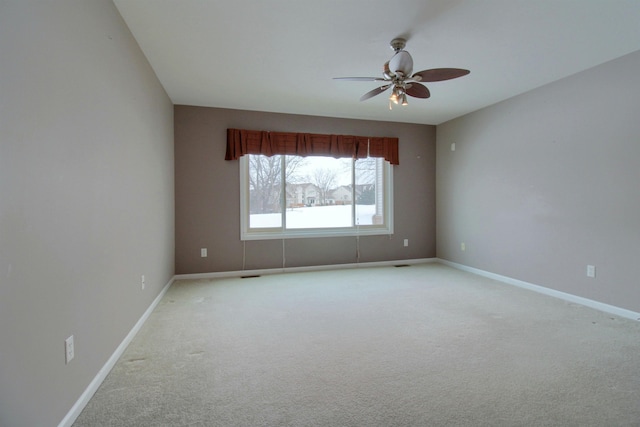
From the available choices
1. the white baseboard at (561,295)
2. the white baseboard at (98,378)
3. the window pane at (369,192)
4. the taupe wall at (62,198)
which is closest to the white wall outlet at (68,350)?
the taupe wall at (62,198)

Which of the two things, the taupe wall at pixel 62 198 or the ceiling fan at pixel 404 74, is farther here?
the ceiling fan at pixel 404 74

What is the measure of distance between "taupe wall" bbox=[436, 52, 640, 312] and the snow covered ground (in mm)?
1551

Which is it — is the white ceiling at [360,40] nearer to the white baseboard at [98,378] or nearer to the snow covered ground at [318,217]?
the snow covered ground at [318,217]

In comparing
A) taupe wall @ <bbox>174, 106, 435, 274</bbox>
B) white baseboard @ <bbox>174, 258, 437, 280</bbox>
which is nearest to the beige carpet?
white baseboard @ <bbox>174, 258, 437, 280</bbox>

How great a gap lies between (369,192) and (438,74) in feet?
9.38

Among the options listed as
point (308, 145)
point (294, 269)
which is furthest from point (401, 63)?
point (294, 269)

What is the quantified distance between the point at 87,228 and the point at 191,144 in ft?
→ 9.45

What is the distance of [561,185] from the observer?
3498 millimetres

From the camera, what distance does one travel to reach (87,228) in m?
1.76

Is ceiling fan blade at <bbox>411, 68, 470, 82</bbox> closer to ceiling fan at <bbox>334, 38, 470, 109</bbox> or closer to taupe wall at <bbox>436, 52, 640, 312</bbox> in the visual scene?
ceiling fan at <bbox>334, 38, 470, 109</bbox>

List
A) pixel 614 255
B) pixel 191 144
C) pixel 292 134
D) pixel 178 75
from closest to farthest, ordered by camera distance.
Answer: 1. pixel 614 255
2. pixel 178 75
3. pixel 191 144
4. pixel 292 134

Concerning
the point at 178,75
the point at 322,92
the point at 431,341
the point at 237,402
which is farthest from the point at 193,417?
the point at 322,92

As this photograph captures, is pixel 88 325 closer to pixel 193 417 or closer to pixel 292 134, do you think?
pixel 193 417

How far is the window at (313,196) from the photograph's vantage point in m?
4.71
